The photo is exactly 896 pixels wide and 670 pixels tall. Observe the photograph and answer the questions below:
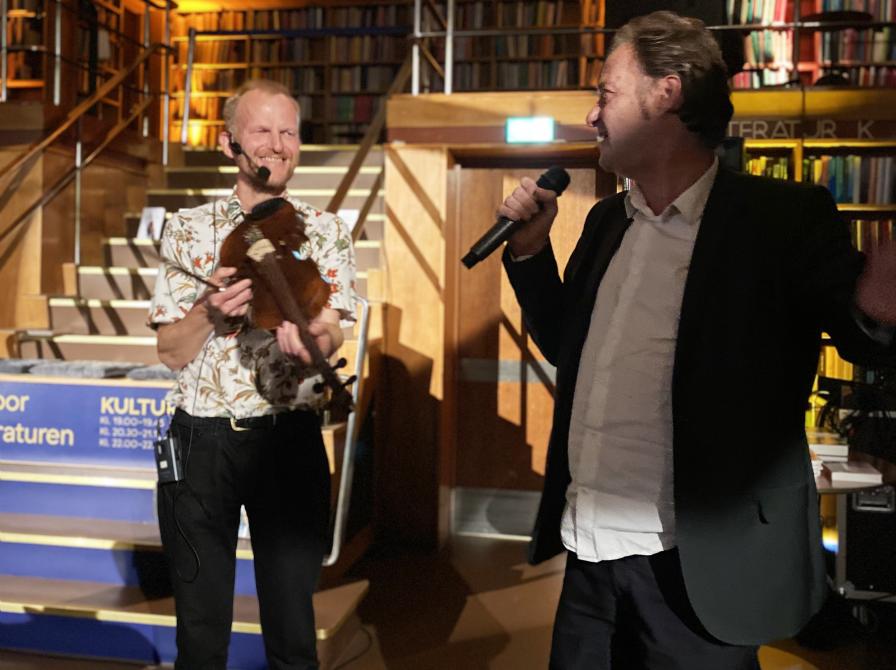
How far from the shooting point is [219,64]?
832cm

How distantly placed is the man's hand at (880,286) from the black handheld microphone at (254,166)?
1055 mm

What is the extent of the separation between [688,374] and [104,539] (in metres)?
2.36

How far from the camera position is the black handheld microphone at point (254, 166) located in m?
1.60

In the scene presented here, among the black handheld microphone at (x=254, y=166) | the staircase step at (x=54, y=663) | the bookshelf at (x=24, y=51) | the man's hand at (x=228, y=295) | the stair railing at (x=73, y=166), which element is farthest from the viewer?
the bookshelf at (x=24, y=51)

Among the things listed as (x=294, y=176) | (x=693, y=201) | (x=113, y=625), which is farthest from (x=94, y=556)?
(x=294, y=176)

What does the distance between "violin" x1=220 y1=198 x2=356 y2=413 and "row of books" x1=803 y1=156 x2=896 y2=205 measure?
377 cm

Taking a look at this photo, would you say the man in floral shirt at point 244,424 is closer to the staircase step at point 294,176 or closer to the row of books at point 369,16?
the staircase step at point 294,176

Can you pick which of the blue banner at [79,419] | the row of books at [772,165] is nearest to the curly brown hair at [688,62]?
the blue banner at [79,419]

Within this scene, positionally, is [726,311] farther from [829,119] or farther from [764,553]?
[829,119]

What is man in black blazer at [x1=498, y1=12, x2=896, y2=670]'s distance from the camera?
1080 millimetres

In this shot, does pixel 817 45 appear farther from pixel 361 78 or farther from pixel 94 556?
pixel 94 556

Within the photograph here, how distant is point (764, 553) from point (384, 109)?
3606 mm

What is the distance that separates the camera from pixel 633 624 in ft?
3.87

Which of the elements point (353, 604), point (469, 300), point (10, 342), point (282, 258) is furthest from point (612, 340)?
point (10, 342)
